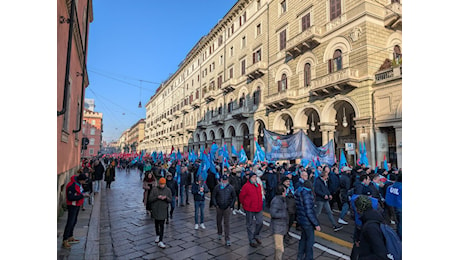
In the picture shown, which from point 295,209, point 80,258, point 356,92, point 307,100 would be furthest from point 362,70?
point 80,258

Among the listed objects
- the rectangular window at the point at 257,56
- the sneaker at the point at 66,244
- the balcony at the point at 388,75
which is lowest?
the sneaker at the point at 66,244

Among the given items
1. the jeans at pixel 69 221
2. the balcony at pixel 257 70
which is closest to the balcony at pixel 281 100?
the balcony at pixel 257 70

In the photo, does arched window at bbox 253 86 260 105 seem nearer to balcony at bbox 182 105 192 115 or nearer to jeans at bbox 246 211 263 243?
balcony at bbox 182 105 192 115

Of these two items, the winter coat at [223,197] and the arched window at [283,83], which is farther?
the arched window at [283,83]

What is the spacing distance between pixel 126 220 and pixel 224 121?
2442 centimetres

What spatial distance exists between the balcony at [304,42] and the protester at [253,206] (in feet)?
50.6

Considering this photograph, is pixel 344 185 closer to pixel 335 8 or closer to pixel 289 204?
pixel 289 204

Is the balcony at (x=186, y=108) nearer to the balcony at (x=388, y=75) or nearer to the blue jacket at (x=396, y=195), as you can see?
the balcony at (x=388, y=75)

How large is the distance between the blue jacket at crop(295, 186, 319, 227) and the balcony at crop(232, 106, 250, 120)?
2191cm

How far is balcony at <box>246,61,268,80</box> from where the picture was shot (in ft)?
80.4

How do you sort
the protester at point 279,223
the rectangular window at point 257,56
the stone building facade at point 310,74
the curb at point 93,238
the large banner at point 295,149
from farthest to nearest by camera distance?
the rectangular window at point 257,56 → the stone building facade at point 310,74 → the large banner at point 295,149 → the curb at point 93,238 → the protester at point 279,223

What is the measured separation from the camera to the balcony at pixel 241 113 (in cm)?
2656

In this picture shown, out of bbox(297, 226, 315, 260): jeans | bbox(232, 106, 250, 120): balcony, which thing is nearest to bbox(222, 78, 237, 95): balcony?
bbox(232, 106, 250, 120): balcony

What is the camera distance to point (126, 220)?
7.74 m
